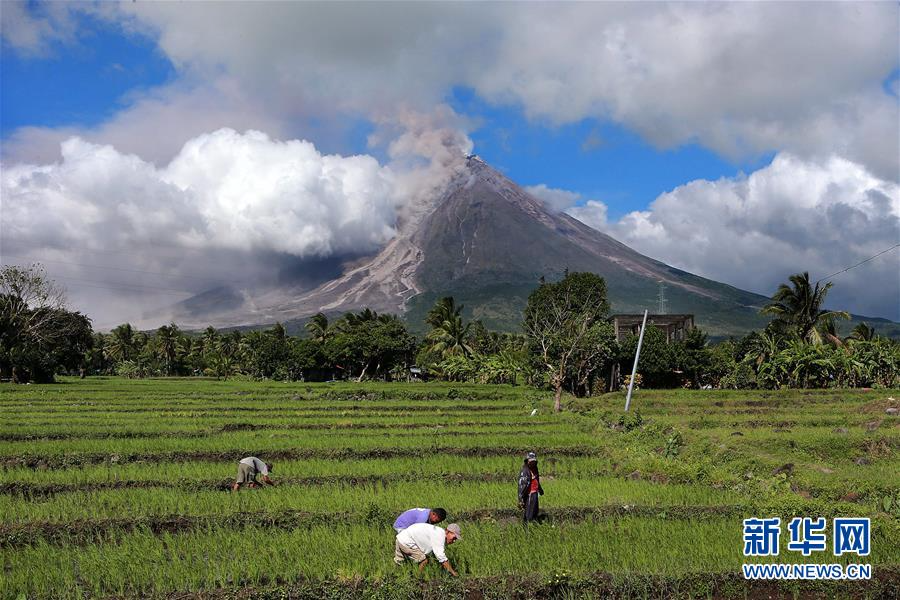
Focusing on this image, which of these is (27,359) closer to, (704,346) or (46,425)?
(46,425)

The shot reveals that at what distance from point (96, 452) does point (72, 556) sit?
8.64 metres

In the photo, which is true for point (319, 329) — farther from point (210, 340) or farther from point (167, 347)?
point (210, 340)

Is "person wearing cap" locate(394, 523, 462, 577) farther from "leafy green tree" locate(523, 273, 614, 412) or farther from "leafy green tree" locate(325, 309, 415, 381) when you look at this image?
"leafy green tree" locate(325, 309, 415, 381)

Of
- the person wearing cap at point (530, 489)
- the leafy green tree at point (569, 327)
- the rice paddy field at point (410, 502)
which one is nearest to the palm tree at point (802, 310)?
the leafy green tree at point (569, 327)

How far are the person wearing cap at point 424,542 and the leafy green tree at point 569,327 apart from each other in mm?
21666

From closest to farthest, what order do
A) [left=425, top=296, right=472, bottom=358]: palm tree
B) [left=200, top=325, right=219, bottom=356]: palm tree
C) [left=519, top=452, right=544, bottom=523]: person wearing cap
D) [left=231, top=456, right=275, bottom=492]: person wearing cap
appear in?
[left=519, top=452, right=544, bottom=523]: person wearing cap
[left=231, top=456, right=275, bottom=492]: person wearing cap
[left=425, top=296, right=472, bottom=358]: palm tree
[left=200, top=325, right=219, bottom=356]: palm tree

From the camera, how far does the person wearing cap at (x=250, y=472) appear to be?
506 inches

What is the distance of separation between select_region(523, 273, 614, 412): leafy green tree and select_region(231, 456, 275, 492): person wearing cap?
18.2m

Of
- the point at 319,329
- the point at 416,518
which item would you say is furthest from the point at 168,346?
the point at 416,518

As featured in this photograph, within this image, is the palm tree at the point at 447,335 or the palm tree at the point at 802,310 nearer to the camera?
the palm tree at the point at 802,310

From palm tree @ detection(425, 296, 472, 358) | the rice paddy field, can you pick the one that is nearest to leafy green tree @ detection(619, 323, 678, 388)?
palm tree @ detection(425, 296, 472, 358)

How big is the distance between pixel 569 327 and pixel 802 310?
66.0 ft

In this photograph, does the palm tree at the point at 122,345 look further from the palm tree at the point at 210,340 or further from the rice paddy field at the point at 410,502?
the rice paddy field at the point at 410,502

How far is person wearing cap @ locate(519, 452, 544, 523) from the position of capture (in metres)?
10.2
